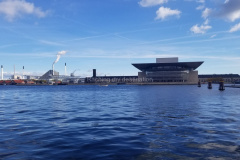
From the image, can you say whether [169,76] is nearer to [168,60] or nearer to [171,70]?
[171,70]

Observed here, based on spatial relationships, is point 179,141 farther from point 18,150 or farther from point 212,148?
point 18,150

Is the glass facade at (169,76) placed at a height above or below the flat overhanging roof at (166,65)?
below

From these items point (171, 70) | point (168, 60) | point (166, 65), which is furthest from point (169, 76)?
point (168, 60)

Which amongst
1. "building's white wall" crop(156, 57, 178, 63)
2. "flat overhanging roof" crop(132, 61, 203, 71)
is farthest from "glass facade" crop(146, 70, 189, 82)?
"building's white wall" crop(156, 57, 178, 63)

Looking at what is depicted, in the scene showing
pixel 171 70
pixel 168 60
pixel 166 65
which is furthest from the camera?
pixel 168 60

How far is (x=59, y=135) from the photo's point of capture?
12.1m

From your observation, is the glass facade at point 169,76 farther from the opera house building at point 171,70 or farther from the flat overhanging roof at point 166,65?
the flat overhanging roof at point 166,65

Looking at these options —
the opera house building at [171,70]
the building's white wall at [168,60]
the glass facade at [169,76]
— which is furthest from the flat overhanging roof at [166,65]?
the building's white wall at [168,60]

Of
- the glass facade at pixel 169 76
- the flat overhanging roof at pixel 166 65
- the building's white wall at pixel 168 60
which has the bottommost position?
the glass facade at pixel 169 76

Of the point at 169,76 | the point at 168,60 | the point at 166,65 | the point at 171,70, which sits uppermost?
the point at 168,60

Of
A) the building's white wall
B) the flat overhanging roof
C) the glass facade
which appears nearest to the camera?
the flat overhanging roof

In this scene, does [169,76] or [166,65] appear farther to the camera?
[166,65]

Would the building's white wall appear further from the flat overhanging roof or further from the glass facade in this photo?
the glass facade

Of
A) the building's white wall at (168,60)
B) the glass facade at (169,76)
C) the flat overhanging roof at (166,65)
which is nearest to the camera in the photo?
the flat overhanging roof at (166,65)
